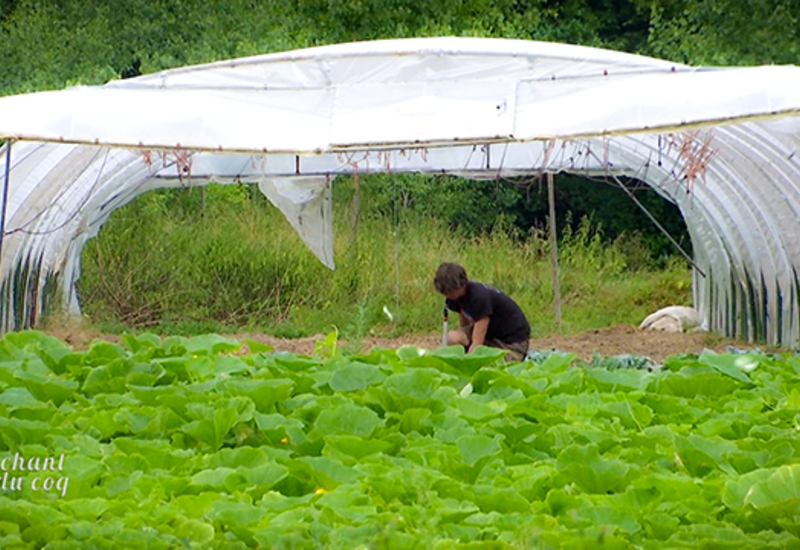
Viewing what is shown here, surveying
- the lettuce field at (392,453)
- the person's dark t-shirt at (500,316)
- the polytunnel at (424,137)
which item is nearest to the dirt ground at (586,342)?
the polytunnel at (424,137)

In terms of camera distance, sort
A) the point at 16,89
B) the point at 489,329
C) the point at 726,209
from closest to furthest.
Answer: the point at 489,329, the point at 726,209, the point at 16,89

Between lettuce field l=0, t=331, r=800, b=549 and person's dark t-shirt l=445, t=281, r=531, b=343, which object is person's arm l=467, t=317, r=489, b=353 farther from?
lettuce field l=0, t=331, r=800, b=549

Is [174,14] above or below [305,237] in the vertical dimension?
above

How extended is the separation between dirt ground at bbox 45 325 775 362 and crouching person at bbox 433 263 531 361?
2402 millimetres

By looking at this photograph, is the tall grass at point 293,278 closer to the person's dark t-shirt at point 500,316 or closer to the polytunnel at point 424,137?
the polytunnel at point 424,137

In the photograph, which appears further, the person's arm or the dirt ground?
the dirt ground

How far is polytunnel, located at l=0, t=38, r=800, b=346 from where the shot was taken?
1084 centimetres

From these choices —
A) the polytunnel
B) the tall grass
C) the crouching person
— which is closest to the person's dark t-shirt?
the crouching person

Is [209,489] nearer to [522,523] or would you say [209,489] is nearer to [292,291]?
[522,523]

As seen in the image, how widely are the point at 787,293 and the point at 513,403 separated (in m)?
10.3

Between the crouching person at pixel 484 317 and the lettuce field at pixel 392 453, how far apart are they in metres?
5.22

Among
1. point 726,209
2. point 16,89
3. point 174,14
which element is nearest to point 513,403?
point 726,209

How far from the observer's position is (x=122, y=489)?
9.35 ft

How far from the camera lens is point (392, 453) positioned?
329 centimetres
